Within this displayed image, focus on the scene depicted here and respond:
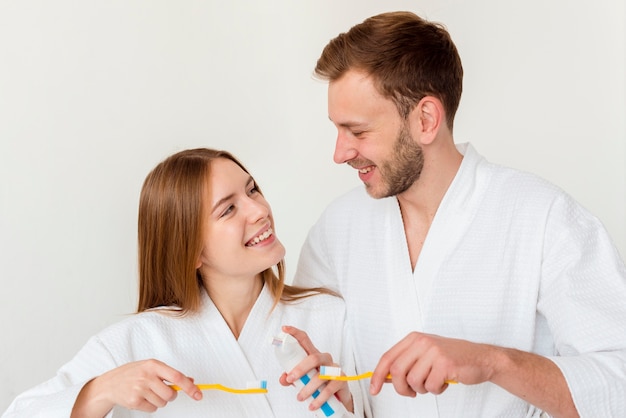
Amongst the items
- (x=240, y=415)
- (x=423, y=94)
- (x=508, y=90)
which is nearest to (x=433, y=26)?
(x=423, y=94)

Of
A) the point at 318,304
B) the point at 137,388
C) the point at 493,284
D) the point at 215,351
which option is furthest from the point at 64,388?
the point at 493,284

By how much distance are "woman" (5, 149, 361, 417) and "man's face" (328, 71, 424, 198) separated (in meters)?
0.25

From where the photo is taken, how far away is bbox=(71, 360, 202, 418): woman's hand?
1699 millimetres

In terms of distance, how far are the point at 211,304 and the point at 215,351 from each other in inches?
4.5

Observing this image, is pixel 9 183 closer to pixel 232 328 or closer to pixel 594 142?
pixel 232 328

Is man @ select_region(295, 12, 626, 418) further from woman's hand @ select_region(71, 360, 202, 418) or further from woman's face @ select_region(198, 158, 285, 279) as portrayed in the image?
woman's hand @ select_region(71, 360, 202, 418)

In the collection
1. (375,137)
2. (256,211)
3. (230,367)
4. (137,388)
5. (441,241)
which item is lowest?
(230,367)

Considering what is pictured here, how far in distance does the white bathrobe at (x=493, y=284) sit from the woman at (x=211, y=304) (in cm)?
12

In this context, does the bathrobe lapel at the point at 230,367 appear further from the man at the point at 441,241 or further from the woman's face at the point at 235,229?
the man at the point at 441,241

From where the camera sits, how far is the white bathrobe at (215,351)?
193 centimetres

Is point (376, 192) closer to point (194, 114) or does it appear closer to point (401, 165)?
point (401, 165)

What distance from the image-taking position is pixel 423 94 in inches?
83.4

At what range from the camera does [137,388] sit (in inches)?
66.9

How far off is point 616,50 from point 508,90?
0.35m
